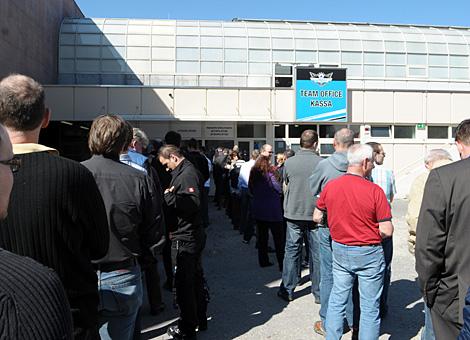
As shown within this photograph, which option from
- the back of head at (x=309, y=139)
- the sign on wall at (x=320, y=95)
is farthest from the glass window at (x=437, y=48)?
the back of head at (x=309, y=139)

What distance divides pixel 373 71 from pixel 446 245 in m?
23.4

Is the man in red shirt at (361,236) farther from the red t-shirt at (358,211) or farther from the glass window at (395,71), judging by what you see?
the glass window at (395,71)

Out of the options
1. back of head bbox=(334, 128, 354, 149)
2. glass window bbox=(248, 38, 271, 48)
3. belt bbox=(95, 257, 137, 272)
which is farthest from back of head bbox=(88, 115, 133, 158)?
glass window bbox=(248, 38, 271, 48)

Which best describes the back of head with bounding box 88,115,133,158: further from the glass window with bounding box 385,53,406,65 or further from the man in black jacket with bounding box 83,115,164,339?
the glass window with bounding box 385,53,406,65

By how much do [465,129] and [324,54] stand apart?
22894 mm

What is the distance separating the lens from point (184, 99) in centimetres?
2038

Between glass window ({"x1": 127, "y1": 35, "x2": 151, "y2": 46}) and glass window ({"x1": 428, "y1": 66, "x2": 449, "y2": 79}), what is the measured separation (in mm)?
15829

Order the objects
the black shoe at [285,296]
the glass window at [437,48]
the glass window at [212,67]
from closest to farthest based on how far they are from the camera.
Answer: the black shoe at [285,296] < the glass window at [212,67] < the glass window at [437,48]

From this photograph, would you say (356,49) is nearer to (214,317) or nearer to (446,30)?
(446,30)

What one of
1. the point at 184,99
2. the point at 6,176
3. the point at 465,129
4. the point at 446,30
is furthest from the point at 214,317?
the point at 446,30

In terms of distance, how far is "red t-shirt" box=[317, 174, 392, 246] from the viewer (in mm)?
3633

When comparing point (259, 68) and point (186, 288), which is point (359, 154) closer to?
point (186, 288)

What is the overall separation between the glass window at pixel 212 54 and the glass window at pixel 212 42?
0.28 meters

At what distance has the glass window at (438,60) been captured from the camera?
2508 cm
